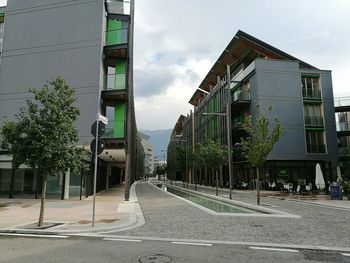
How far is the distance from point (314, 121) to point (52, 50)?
2961cm

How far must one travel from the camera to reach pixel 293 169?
39031 millimetres

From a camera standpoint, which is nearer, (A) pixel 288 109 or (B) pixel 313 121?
(A) pixel 288 109

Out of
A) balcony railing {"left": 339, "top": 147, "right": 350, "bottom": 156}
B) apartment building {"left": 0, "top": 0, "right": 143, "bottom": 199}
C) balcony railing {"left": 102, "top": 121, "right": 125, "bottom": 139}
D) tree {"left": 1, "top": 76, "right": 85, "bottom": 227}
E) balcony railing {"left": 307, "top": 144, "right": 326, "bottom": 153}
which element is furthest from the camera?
balcony railing {"left": 339, "top": 147, "right": 350, "bottom": 156}

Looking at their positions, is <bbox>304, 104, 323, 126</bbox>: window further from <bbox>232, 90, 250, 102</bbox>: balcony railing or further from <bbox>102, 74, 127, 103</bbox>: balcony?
<bbox>102, 74, 127, 103</bbox>: balcony

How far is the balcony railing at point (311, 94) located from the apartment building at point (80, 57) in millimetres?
22029

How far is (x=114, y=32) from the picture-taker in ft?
96.8

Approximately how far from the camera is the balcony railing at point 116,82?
2772 cm

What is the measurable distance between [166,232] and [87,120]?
18.6m

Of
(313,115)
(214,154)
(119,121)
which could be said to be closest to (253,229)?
(119,121)

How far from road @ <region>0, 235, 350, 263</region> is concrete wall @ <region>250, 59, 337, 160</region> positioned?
3126 cm

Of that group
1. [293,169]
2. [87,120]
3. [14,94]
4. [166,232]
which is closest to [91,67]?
[87,120]

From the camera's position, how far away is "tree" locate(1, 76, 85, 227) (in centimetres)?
1159

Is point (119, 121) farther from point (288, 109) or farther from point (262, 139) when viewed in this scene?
point (288, 109)

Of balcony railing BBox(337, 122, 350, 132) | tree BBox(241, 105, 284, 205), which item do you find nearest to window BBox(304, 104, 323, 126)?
balcony railing BBox(337, 122, 350, 132)
